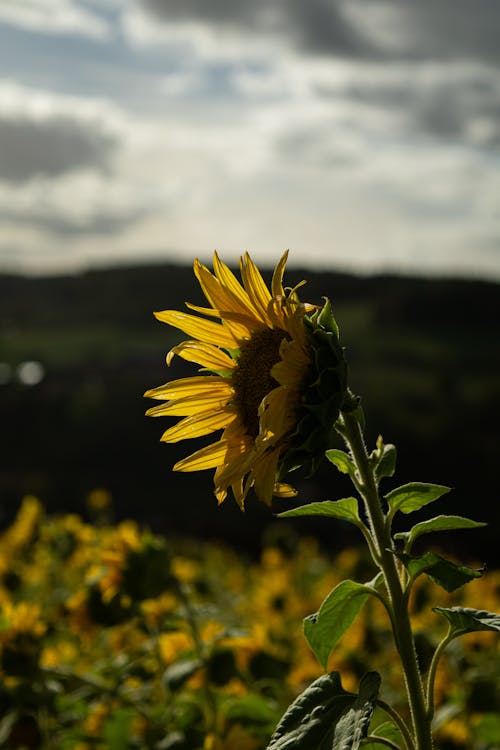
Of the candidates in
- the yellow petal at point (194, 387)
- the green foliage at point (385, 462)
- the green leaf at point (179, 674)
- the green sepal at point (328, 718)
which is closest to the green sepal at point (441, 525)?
the green foliage at point (385, 462)

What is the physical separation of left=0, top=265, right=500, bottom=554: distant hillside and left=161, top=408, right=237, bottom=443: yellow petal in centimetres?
1072

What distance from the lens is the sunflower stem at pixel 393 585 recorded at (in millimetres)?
1285

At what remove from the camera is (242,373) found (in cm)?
162

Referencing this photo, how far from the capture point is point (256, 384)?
1.58 m

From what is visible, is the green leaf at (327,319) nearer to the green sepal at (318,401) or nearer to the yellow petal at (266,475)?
the green sepal at (318,401)

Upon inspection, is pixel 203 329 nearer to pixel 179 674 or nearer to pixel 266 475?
pixel 266 475

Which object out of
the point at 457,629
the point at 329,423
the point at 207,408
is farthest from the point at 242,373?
the point at 457,629

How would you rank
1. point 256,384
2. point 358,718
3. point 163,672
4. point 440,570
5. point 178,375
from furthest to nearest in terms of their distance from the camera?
point 178,375, point 163,672, point 256,384, point 440,570, point 358,718

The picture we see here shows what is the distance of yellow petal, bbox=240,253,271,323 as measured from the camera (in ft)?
5.21

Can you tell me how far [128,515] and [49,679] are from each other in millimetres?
13692

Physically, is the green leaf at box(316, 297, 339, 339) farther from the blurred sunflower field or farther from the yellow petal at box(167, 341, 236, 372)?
the blurred sunflower field

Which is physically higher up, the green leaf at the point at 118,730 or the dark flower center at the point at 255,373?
the dark flower center at the point at 255,373

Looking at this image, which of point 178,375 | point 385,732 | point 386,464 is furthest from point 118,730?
point 178,375

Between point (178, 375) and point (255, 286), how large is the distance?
17588 mm
